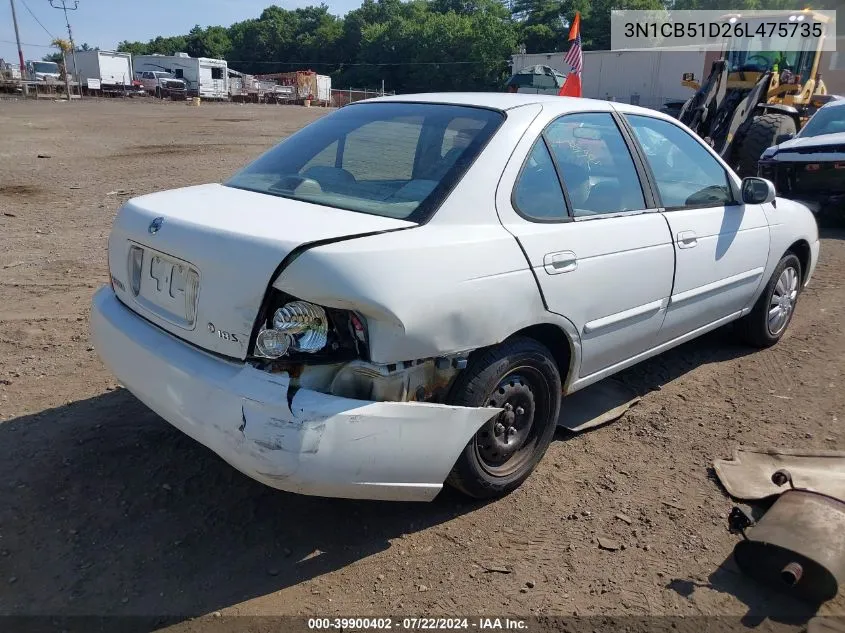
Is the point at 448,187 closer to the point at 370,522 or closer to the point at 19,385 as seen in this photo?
the point at 370,522

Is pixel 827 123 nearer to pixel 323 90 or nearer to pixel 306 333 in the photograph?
pixel 306 333

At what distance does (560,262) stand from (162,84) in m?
55.1

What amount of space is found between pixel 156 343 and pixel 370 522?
3.82 feet

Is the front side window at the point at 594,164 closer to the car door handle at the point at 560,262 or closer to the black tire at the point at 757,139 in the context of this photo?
the car door handle at the point at 560,262

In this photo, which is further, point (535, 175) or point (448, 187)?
point (535, 175)

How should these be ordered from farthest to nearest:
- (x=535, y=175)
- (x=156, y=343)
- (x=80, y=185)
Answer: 1. (x=80, y=185)
2. (x=535, y=175)
3. (x=156, y=343)

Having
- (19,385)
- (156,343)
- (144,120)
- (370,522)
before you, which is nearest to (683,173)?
(370,522)

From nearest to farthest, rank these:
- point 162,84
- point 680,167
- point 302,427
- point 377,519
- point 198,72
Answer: point 302,427 < point 377,519 < point 680,167 < point 162,84 < point 198,72

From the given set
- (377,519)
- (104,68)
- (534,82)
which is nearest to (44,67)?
(104,68)

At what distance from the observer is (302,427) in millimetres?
2258

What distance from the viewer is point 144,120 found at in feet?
82.3

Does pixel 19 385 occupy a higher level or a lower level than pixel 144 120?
lower

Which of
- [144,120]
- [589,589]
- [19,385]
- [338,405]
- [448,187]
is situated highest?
[144,120]

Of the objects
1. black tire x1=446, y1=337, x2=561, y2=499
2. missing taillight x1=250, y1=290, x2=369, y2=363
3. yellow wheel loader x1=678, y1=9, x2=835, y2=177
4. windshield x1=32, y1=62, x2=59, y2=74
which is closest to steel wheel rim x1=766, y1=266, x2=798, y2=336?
black tire x1=446, y1=337, x2=561, y2=499
